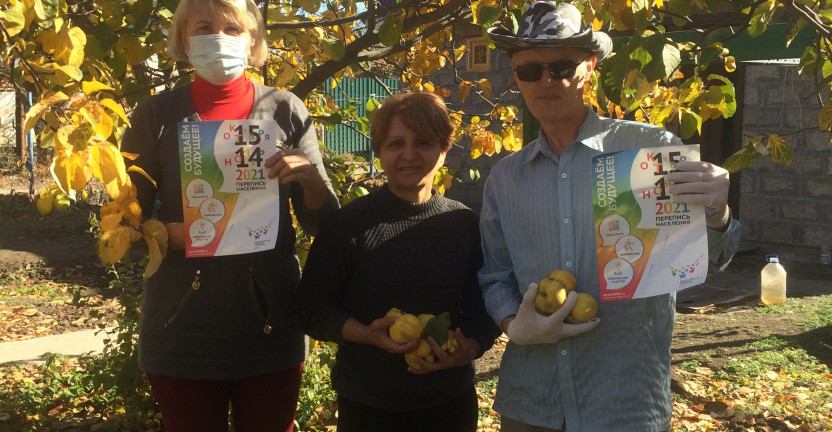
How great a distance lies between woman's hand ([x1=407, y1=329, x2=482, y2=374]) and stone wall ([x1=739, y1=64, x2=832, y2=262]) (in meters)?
6.37

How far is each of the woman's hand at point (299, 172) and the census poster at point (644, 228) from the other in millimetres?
748

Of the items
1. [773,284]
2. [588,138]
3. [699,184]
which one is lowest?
[773,284]

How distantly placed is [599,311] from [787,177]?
682 centimetres

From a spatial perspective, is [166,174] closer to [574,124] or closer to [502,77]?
[574,124]

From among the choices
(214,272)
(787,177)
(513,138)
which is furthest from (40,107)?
(787,177)

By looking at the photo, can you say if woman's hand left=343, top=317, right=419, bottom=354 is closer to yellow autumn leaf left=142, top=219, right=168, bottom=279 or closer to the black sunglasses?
yellow autumn leaf left=142, top=219, right=168, bottom=279

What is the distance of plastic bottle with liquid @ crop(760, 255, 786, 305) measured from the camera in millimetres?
6727

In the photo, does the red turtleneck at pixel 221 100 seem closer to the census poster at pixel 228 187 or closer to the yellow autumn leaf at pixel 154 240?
the census poster at pixel 228 187

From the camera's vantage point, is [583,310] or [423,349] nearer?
[583,310]

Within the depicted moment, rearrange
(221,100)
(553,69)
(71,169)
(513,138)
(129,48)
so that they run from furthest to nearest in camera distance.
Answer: (513,138), (129,48), (221,100), (553,69), (71,169)

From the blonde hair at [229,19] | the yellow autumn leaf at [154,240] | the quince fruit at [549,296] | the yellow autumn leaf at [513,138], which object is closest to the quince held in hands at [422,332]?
the quince fruit at [549,296]

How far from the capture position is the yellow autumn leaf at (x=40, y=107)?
1.76 m

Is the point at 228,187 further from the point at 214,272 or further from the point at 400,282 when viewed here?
the point at 400,282

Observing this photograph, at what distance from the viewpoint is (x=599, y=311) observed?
2.10 m
